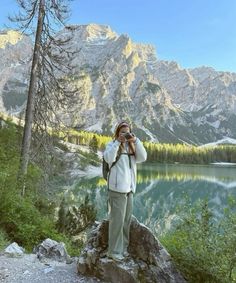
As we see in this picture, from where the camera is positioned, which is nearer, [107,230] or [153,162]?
[107,230]

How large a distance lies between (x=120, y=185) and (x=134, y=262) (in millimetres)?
1497

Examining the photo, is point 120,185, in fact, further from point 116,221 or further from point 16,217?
point 16,217

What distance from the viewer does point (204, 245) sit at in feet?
22.5

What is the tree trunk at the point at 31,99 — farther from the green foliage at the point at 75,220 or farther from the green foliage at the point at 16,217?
the green foliage at the point at 75,220

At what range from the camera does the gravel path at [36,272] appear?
6984 mm

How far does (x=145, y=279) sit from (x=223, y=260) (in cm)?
145

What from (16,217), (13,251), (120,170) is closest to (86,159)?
(16,217)

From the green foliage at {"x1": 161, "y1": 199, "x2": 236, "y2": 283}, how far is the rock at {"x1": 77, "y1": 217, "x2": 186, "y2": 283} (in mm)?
334

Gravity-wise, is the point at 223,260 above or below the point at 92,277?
above

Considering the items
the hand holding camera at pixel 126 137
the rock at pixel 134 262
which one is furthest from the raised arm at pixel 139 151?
the rock at pixel 134 262

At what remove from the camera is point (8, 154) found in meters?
13.0

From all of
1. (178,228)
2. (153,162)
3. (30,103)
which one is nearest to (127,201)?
(178,228)

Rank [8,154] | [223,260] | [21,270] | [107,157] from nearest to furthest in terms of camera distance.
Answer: [223,260]
[107,157]
[21,270]
[8,154]

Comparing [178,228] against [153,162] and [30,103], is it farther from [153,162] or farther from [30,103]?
[153,162]
